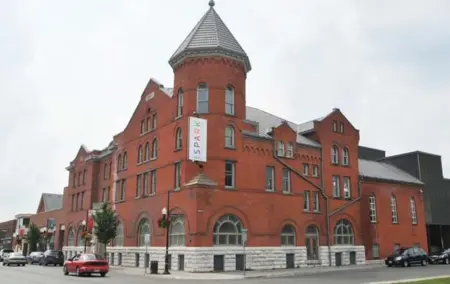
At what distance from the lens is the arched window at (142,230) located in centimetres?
4148

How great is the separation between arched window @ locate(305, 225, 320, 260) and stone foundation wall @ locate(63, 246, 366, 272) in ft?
1.48

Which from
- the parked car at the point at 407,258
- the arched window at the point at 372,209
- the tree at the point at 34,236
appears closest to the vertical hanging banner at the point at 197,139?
the parked car at the point at 407,258

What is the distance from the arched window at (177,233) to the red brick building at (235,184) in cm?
8

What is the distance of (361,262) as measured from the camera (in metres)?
44.6

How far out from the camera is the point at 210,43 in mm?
38094

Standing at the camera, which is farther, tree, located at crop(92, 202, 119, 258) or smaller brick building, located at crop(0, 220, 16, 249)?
smaller brick building, located at crop(0, 220, 16, 249)

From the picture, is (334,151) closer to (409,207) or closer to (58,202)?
(409,207)

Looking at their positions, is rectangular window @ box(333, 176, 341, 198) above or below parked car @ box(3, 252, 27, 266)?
above

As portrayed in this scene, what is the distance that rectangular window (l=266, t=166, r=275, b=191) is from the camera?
39.4m

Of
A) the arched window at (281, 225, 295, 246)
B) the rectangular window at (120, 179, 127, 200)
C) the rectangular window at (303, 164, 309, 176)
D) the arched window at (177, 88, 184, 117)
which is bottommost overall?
the arched window at (281, 225, 295, 246)

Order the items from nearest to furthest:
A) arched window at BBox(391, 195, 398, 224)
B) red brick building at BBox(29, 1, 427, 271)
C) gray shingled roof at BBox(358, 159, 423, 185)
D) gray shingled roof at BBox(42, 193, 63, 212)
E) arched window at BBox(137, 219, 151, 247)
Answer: red brick building at BBox(29, 1, 427, 271) < arched window at BBox(137, 219, 151, 247) < arched window at BBox(391, 195, 398, 224) < gray shingled roof at BBox(358, 159, 423, 185) < gray shingled roof at BBox(42, 193, 63, 212)

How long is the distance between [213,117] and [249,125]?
12.5 ft

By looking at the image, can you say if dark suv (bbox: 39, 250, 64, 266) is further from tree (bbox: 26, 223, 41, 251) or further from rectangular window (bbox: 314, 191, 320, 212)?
rectangular window (bbox: 314, 191, 320, 212)

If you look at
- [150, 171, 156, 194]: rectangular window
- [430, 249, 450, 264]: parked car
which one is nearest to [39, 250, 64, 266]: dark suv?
[150, 171, 156, 194]: rectangular window
